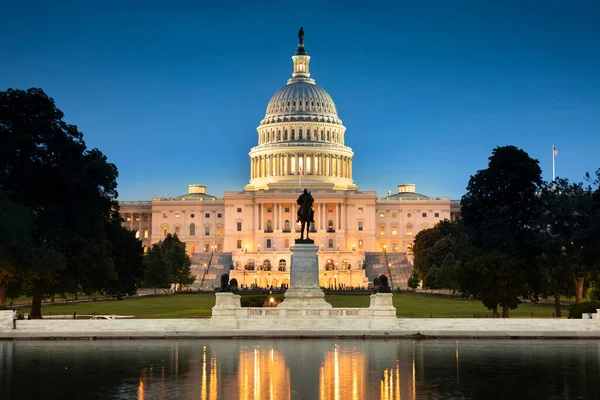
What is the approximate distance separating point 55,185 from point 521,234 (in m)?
28.4

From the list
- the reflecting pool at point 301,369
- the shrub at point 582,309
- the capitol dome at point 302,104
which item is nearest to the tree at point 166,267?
the shrub at point 582,309

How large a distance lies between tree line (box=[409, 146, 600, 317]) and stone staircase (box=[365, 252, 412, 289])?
67.5 m

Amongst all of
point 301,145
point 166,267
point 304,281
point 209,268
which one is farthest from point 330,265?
point 304,281

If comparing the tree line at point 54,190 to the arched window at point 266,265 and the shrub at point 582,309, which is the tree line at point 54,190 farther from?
the arched window at point 266,265

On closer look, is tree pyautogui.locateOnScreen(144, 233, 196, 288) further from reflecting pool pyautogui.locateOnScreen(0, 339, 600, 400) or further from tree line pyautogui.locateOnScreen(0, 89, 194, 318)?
reflecting pool pyautogui.locateOnScreen(0, 339, 600, 400)

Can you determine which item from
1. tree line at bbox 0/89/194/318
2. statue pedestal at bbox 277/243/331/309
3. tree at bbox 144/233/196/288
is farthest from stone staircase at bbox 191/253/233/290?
statue pedestal at bbox 277/243/331/309

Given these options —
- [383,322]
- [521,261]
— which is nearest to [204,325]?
[383,322]

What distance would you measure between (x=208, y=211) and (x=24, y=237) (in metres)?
133

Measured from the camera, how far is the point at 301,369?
30859mm

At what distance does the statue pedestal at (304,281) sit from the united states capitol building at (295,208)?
316 feet

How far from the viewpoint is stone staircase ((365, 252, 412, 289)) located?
135000 millimetres

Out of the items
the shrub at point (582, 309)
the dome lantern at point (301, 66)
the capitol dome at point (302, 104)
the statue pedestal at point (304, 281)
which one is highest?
the dome lantern at point (301, 66)

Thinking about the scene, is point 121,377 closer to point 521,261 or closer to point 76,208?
point 76,208

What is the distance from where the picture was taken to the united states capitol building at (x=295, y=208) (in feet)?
522
